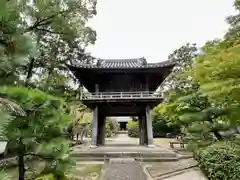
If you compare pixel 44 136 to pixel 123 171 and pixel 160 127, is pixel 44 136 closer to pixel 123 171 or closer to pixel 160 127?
pixel 123 171

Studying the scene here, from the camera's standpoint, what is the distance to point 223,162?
5469mm

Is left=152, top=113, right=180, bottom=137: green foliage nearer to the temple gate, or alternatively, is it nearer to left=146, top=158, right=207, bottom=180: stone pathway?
the temple gate

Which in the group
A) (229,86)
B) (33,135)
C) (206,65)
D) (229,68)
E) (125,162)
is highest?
(206,65)

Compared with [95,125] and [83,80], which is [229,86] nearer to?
[95,125]

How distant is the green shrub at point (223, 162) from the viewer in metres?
5.19

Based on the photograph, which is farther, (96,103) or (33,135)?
(96,103)

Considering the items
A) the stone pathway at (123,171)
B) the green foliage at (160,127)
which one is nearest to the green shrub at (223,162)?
the stone pathway at (123,171)

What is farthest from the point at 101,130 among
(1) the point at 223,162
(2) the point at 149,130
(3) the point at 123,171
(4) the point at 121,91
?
(1) the point at 223,162

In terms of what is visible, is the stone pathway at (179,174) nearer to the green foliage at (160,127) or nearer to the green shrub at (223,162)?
the green shrub at (223,162)

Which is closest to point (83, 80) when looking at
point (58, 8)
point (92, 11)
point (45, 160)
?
point (92, 11)

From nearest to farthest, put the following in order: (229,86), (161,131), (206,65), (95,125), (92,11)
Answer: (229,86) < (206,65) < (92,11) < (95,125) < (161,131)

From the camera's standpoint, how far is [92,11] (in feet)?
33.8

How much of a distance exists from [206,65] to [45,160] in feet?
11.4

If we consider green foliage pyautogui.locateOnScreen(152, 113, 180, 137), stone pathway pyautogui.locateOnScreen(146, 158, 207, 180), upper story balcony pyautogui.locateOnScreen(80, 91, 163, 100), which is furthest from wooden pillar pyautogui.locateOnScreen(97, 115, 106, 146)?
green foliage pyautogui.locateOnScreen(152, 113, 180, 137)
